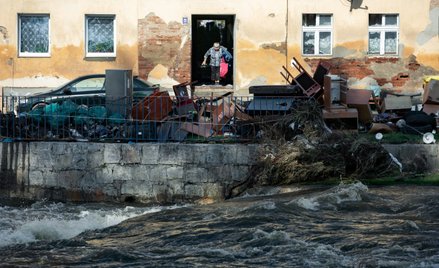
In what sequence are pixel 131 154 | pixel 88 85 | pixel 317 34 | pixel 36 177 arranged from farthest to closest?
1. pixel 317 34
2. pixel 88 85
3. pixel 36 177
4. pixel 131 154

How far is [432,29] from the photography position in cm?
2762

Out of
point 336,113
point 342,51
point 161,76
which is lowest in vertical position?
point 336,113

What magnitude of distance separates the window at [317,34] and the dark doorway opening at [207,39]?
99.9 inches

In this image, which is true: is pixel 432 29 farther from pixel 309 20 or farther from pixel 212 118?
pixel 212 118

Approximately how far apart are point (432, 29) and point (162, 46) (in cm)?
891

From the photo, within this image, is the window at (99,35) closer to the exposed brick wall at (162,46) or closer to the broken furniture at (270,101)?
the exposed brick wall at (162,46)

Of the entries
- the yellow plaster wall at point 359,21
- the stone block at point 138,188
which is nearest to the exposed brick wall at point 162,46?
the yellow plaster wall at point 359,21

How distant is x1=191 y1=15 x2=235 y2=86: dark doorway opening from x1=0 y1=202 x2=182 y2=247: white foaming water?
43.5 feet

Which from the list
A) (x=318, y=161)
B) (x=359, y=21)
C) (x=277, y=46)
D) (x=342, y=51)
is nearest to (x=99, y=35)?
(x=277, y=46)

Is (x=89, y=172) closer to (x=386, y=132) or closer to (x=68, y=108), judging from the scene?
(x=68, y=108)

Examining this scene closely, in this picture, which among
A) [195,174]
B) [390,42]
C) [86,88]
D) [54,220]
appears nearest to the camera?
[54,220]

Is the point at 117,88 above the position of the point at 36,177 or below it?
above

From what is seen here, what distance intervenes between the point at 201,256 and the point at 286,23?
17266 mm

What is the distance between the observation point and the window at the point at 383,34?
27891 millimetres
